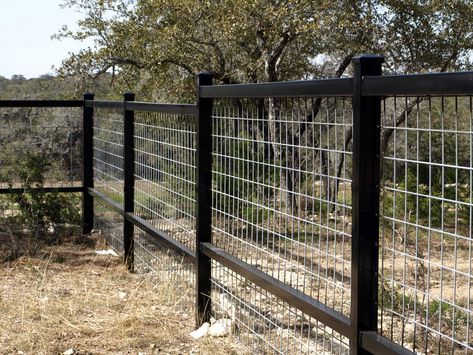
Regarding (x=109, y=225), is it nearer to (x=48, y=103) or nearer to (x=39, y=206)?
(x=39, y=206)

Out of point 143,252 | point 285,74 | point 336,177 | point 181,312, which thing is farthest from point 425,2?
point 336,177

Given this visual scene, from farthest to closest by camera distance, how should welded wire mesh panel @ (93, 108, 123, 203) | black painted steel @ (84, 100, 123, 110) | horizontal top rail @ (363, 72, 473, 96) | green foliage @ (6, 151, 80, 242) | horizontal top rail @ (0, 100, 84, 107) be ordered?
horizontal top rail @ (0, 100, 84, 107) < green foliage @ (6, 151, 80, 242) < welded wire mesh panel @ (93, 108, 123, 203) < black painted steel @ (84, 100, 123, 110) < horizontal top rail @ (363, 72, 473, 96)

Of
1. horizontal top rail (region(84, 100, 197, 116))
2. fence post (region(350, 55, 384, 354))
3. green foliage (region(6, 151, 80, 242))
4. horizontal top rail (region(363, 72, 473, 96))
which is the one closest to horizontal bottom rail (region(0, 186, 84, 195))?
green foliage (region(6, 151, 80, 242))

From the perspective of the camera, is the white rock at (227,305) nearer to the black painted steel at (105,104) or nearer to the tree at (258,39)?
the black painted steel at (105,104)

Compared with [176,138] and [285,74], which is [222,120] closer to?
[176,138]

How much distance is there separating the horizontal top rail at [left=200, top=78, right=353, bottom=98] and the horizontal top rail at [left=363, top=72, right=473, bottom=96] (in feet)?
0.73

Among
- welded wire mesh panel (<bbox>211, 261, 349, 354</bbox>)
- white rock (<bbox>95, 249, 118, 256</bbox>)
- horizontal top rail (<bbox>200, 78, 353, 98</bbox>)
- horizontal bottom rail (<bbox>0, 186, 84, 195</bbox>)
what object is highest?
horizontal top rail (<bbox>200, 78, 353, 98</bbox>)

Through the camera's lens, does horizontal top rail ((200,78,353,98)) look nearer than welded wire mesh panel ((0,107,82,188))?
Yes

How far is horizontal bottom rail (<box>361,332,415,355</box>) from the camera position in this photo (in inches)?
Result: 117

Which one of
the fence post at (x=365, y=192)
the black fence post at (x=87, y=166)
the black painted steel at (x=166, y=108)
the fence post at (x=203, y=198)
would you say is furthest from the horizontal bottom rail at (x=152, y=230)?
the fence post at (x=365, y=192)

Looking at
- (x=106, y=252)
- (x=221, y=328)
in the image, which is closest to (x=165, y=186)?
(x=221, y=328)

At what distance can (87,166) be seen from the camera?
32.5ft

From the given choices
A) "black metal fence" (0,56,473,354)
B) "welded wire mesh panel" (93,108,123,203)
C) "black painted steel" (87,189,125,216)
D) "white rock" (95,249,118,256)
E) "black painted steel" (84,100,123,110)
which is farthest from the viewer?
"white rock" (95,249,118,256)

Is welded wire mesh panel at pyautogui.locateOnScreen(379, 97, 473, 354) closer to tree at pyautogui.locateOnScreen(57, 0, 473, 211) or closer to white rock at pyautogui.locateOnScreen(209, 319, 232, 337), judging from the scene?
white rock at pyautogui.locateOnScreen(209, 319, 232, 337)
